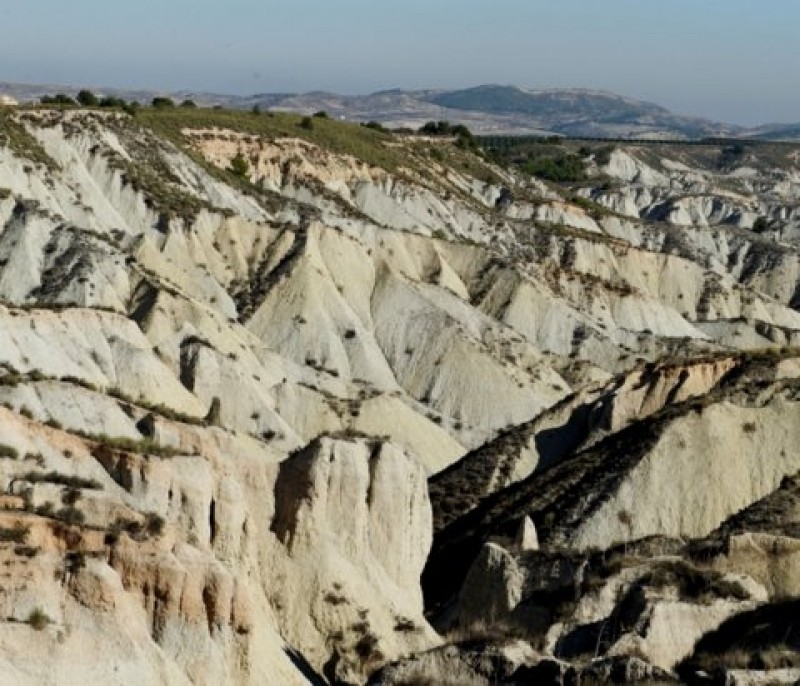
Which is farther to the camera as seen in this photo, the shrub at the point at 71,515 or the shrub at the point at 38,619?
the shrub at the point at 71,515

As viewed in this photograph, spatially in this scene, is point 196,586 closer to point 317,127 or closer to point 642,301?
point 642,301

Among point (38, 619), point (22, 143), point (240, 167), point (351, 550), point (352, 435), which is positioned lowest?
point (351, 550)

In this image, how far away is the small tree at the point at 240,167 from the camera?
316 feet

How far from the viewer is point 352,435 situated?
1256 inches

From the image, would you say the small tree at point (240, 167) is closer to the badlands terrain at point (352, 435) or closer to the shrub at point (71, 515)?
the badlands terrain at point (352, 435)

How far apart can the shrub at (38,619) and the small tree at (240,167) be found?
77.3 meters

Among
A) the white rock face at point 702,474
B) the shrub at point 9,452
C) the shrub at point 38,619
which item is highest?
the shrub at point 9,452

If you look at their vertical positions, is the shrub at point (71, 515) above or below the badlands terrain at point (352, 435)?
above

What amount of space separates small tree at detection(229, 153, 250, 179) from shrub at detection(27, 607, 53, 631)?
77.3 m

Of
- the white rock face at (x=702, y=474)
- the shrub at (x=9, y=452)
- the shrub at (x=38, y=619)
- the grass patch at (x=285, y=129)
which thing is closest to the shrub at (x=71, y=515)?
the shrub at (x=9, y=452)

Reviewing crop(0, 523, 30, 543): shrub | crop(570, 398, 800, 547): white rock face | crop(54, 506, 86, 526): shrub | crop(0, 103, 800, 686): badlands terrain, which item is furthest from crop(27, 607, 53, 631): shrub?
crop(570, 398, 800, 547): white rock face

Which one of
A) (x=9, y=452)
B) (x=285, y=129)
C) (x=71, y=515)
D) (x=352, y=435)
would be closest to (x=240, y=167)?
(x=285, y=129)

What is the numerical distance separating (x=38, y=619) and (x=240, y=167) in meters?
79.4

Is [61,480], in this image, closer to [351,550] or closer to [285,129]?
[351,550]
